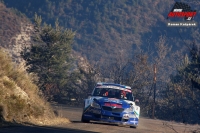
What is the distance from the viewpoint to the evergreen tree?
54.3 metres

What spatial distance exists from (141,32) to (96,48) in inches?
911

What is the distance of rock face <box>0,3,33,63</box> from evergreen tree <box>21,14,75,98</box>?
21368 mm

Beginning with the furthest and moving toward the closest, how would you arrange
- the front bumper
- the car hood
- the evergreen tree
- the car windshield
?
the evergreen tree < the car windshield < the car hood < the front bumper

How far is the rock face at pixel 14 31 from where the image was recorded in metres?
84.8

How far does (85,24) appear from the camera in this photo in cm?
16750

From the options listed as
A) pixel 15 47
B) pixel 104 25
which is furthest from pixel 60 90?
pixel 104 25

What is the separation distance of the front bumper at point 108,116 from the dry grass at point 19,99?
124cm

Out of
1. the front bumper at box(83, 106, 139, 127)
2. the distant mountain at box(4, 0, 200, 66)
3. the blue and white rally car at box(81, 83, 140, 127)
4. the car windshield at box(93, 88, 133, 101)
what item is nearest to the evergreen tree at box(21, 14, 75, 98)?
the car windshield at box(93, 88, 133, 101)

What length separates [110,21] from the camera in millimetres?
166250

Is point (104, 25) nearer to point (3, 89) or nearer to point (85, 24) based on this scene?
point (85, 24)

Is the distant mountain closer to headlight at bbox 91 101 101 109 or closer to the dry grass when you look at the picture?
the dry grass

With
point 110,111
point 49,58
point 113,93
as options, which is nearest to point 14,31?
point 49,58

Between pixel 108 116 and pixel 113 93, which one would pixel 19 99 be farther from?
pixel 113 93

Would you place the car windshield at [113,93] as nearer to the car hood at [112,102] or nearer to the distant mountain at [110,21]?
the car hood at [112,102]
